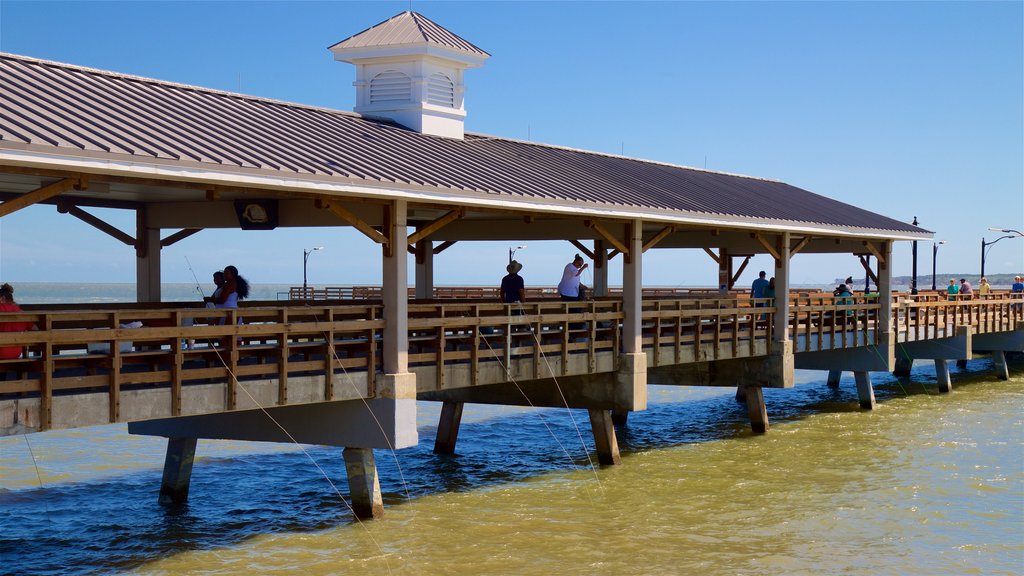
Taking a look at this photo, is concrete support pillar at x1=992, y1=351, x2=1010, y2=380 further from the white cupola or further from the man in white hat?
the man in white hat

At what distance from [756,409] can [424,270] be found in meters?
7.82

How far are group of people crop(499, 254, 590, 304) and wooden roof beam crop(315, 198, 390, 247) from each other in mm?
4340

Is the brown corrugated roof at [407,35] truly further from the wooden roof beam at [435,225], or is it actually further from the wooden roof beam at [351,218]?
the wooden roof beam at [351,218]

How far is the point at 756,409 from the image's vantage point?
82.6 ft

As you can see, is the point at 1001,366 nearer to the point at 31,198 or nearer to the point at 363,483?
the point at 363,483

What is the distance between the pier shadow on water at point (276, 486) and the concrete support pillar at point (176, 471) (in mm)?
242

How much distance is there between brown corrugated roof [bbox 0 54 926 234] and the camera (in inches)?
477

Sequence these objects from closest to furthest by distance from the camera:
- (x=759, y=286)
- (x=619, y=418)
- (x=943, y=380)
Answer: (x=759, y=286)
(x=619, y=418)
(x=943, y=380)

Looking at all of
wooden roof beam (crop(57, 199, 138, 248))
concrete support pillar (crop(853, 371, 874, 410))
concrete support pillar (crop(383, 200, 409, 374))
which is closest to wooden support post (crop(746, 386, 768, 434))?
concrete support pillar (crop(853, 371, 874, 410))

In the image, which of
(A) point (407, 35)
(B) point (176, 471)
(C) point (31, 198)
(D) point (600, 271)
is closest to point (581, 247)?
(D) point (600, 271)

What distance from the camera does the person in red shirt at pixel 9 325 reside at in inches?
450

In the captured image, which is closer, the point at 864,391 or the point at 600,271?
the point at 600,271

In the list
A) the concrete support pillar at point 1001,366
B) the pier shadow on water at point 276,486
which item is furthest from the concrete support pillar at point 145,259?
the concrete support pillar at point 1001,366

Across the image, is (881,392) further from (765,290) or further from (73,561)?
(73,561)
